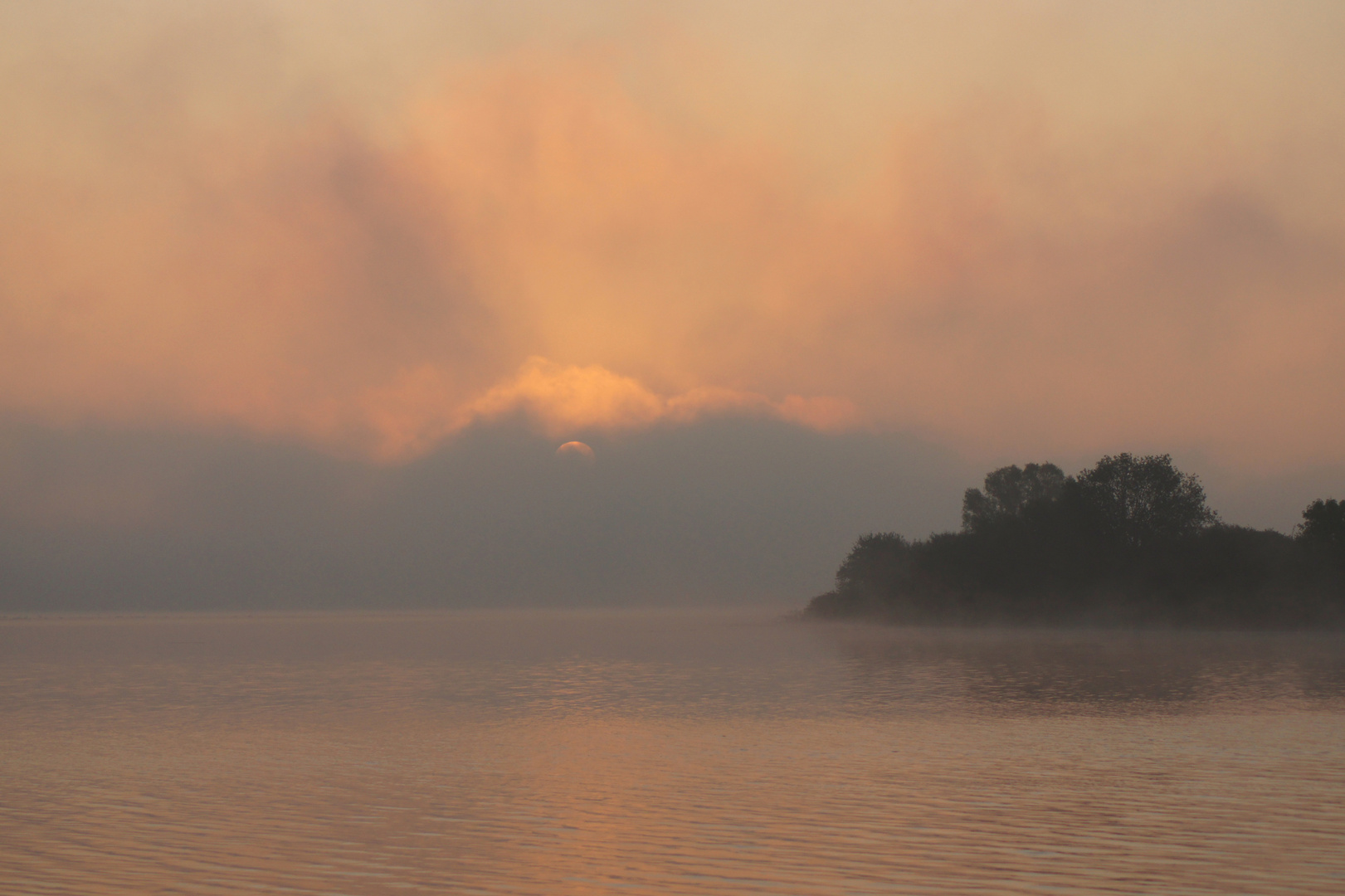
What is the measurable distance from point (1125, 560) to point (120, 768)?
112 meters

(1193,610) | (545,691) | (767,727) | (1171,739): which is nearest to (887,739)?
(767,727)

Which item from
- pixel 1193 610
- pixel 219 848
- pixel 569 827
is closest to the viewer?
pixel 219 848

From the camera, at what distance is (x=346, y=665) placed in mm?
68375

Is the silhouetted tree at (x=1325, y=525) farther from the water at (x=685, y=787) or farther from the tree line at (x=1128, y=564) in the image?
the water at (x=685, y=787)

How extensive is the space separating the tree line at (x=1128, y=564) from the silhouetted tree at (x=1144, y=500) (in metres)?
0.11

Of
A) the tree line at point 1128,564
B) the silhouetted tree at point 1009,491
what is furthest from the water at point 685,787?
the silhouetted tree at point 1009,491

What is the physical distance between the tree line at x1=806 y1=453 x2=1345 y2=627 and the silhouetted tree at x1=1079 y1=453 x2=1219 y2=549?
0.37 feet

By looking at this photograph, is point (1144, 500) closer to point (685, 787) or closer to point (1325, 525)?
point (1325, 525)

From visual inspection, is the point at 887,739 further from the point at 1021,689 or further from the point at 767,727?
the point at 1021,689

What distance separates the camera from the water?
47.6 feet

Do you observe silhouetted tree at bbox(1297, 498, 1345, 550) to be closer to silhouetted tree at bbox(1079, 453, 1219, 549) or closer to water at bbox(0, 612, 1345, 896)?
silhouetted tree at bbox(1079, 453, 1219, 549)

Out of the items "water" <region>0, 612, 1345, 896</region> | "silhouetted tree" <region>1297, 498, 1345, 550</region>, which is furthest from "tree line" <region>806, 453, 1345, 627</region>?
"water" <region>0, 612, 1345, 896</region>

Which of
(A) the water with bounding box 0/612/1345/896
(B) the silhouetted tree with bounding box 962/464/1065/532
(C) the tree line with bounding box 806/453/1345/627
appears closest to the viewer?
(A) the water with bounding box 0/612/1345/896

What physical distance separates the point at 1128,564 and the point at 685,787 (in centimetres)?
10857
